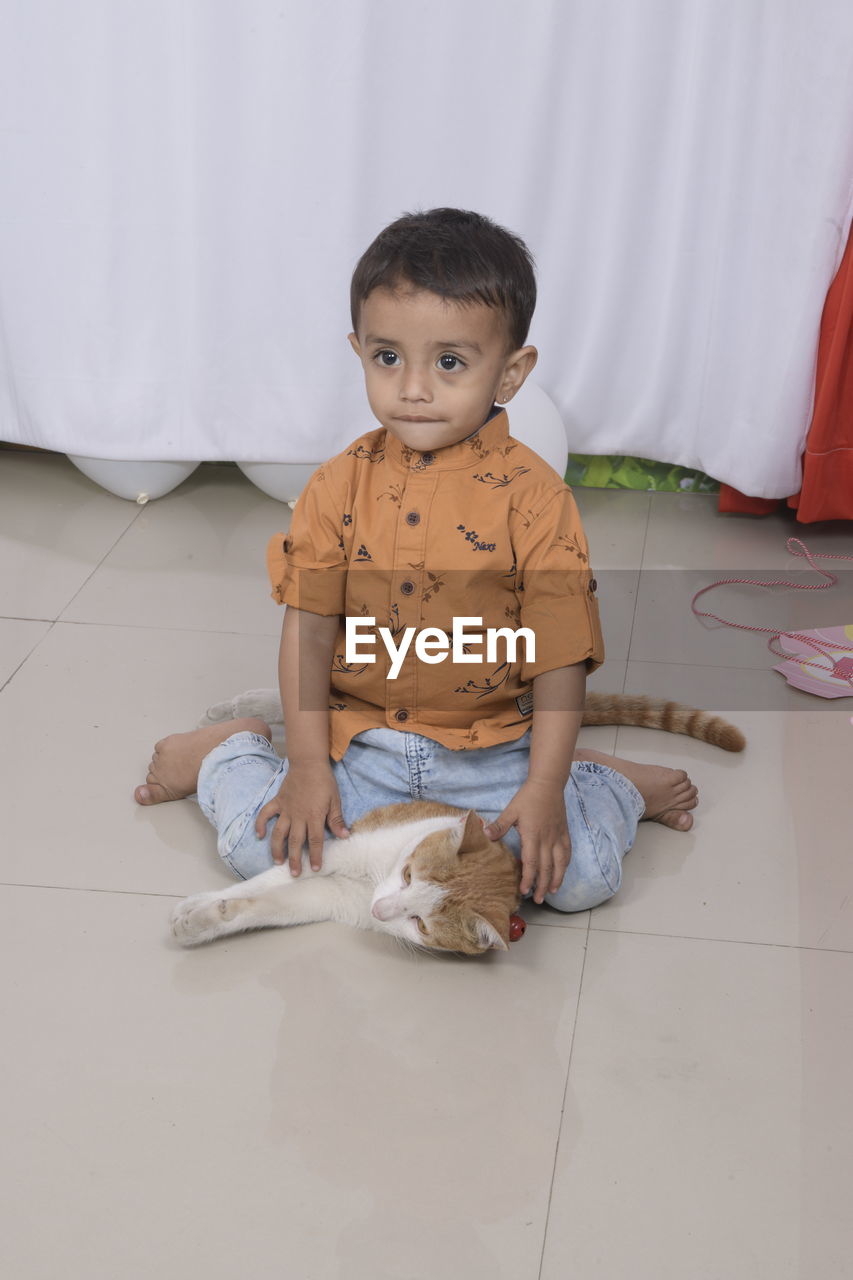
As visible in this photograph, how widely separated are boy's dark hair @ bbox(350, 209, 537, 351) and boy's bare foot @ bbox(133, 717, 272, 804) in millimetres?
488

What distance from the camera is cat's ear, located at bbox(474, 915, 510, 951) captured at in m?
1.01

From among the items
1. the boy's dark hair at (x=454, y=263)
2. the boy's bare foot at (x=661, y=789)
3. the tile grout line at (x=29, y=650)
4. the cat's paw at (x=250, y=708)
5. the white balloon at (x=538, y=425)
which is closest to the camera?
the boy's dark hair at (x=454, y=263)

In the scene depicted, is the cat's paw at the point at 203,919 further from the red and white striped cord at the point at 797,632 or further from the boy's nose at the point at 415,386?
the red and white striped cord at the point at 797,632

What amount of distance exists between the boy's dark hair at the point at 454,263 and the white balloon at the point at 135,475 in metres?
1.01

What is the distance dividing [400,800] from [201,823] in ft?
0.77

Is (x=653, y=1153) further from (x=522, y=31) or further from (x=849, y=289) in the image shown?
(x=522, y=31)

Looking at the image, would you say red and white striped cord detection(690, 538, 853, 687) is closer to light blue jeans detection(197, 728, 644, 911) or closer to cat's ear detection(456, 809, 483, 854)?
light blue jeans detection(197, 728, 644, 911)

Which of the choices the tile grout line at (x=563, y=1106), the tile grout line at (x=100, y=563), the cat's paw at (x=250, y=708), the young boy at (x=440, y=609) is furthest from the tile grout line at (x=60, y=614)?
the tile grout line at (x=563, y=1106)

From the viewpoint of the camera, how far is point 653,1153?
3.04 ft

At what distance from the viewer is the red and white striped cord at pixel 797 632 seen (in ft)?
5.12

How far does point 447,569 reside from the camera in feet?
3.59

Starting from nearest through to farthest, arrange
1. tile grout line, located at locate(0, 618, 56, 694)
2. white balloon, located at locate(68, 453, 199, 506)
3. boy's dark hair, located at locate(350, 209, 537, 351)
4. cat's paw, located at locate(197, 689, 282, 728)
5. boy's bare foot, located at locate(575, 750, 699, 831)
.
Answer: boy's dark hair, located at locate(350, 209, 537, 351) < boy's bare foot, located at locate(575, 750, 699, 831) < cat's paw, located at locate(197, 689, 282, 728) < tile grout line, located at locate(0, 618, 56, 694) < white balloon, located at locate(68, 453, 199, 506)

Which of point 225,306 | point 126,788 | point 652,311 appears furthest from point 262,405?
point 126,788

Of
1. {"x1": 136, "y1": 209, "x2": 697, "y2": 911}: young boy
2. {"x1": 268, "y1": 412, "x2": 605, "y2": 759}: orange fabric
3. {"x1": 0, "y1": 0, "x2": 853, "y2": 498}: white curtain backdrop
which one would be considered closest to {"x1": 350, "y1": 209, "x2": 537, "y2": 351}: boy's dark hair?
{"x1": 136, "y1": 209, "x2": 697, "y2": 911}: young boy
